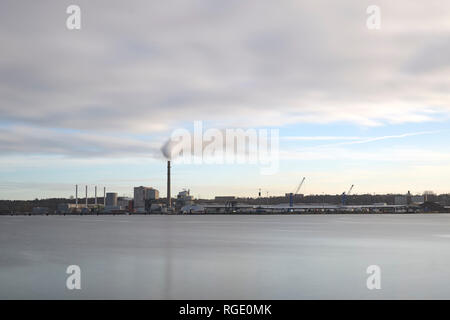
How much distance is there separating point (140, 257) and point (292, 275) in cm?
1898

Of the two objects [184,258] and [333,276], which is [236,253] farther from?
[333,276]

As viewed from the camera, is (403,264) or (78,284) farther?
(403,264)

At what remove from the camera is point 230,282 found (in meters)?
34.3

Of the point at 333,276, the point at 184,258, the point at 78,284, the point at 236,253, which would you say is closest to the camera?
the point at 78,284

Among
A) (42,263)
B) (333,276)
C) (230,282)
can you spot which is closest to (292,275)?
(333,276)

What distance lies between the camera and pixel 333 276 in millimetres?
37031

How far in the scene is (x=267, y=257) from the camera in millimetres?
50031
